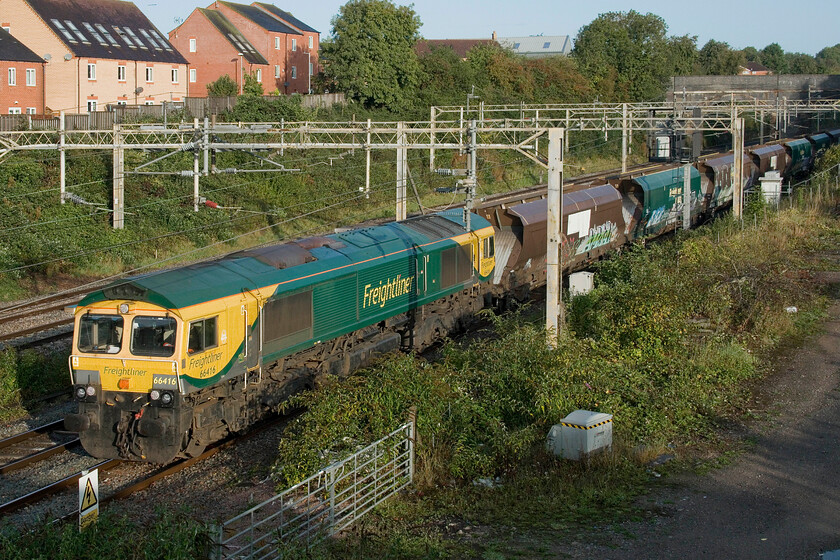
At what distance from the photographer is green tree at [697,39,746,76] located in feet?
385

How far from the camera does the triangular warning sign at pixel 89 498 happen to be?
9.20 metres

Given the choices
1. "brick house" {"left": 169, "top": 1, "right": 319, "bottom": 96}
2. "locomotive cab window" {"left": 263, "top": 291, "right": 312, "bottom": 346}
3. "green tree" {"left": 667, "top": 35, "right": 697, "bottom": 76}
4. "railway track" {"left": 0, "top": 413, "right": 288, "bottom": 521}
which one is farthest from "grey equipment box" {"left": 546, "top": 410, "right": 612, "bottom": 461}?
"green tree" {"left": 667, "top": 35, "right": 697, "bottom": 76}

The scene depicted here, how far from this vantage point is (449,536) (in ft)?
32.7

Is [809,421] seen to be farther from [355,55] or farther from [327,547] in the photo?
[355,55]

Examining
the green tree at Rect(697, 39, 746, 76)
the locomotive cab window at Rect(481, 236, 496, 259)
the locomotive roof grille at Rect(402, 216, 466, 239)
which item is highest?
the green tree at Rect(697, 39, 746, 76)

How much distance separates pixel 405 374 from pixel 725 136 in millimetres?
76558

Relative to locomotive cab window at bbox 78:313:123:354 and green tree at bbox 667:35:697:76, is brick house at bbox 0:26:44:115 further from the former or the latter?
green tree at bbox 667:35:697:76

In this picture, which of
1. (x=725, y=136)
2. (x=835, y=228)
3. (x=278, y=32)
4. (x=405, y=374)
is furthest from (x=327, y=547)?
(x=725, y=136)

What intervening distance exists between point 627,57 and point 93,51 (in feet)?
176

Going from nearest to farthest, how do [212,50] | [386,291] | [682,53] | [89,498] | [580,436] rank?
[89,498]
[580,436]
[386,291]
[212,50]
[682,53]

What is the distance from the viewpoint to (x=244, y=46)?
63781 mm

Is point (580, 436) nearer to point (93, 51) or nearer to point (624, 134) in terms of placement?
point (624, 134)

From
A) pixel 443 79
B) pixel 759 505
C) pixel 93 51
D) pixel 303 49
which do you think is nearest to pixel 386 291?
pixel 759 505

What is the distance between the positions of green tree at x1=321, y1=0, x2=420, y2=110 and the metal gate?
4609 cm
